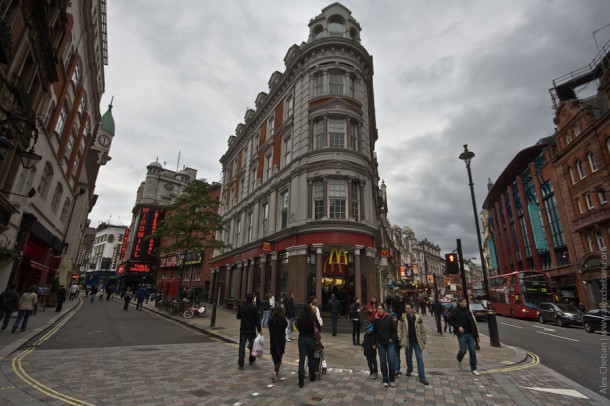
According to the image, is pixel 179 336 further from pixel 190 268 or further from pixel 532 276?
pixel 190 268

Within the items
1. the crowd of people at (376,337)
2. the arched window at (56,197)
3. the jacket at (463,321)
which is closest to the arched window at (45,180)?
the arched window at (56,197)

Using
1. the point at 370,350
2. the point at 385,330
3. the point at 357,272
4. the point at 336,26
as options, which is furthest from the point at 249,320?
the point at 336,26

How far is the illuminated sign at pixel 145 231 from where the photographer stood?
5841 cm

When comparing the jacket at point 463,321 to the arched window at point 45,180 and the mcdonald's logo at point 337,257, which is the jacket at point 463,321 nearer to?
the mcdonald's logo at point 337,257

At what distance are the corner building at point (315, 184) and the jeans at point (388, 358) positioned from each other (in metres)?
11.1

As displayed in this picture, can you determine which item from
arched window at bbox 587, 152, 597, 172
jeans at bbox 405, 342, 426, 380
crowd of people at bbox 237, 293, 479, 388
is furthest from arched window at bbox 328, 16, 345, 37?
arched window at bbox 587, 152, 597, 172

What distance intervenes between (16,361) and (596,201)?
40.6 meters

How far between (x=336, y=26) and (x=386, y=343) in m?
25.9

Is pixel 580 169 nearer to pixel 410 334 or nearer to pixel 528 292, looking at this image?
pixel 528 292

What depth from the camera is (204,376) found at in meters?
6.62

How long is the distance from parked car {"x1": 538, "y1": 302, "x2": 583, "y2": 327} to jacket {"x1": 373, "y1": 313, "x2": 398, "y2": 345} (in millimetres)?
21176

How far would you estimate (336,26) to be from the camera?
987 inches

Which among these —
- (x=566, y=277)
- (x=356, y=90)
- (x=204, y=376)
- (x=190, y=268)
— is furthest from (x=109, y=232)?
(x=566, y=277)

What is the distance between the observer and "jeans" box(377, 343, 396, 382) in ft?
21.2
